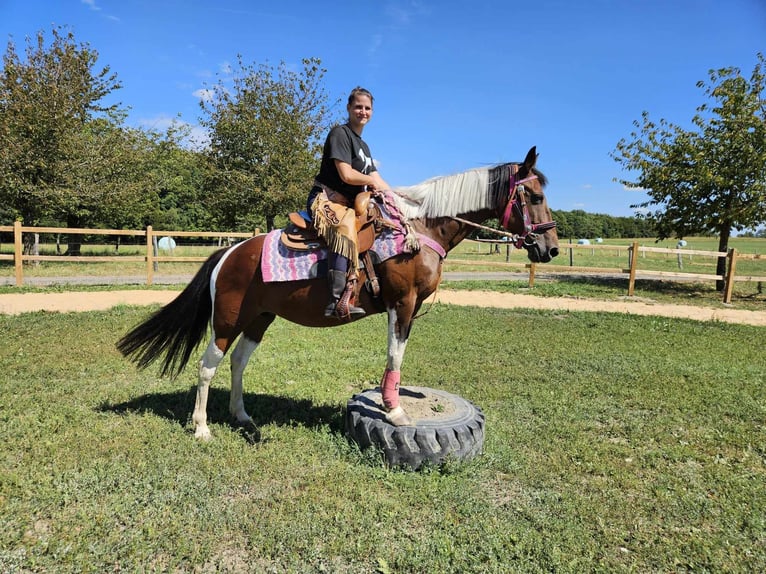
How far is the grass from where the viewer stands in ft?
8.96

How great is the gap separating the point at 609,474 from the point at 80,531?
3849 millimetres

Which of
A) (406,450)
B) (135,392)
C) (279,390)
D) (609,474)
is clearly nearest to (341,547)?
(406,450)

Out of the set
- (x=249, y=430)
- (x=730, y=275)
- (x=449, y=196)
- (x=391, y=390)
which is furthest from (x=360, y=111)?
(x=730, y=275)

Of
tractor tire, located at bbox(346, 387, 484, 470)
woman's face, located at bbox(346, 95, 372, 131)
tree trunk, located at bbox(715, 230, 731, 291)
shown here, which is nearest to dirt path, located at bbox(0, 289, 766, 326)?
tree trunk, located at bbox(715, 230, 731, 291)

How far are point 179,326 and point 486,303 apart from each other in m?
9.89

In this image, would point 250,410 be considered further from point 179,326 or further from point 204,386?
point 179,326

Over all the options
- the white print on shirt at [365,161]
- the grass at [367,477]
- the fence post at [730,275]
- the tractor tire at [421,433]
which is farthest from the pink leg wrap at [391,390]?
the fence post at [730,275]

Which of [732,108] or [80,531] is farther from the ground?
[732,108]

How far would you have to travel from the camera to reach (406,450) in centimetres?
365

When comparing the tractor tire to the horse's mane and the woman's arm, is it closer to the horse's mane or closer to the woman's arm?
the horse's mane

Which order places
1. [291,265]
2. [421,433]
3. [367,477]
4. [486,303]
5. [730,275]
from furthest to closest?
[730,275]
[486,303]
[291,265]
[421,433]
[367,477]

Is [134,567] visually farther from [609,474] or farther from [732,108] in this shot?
[732,108]

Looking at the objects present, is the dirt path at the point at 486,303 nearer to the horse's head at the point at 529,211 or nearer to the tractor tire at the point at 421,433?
the tractor tire at the point at 421,433

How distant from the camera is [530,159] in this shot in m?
3.73
